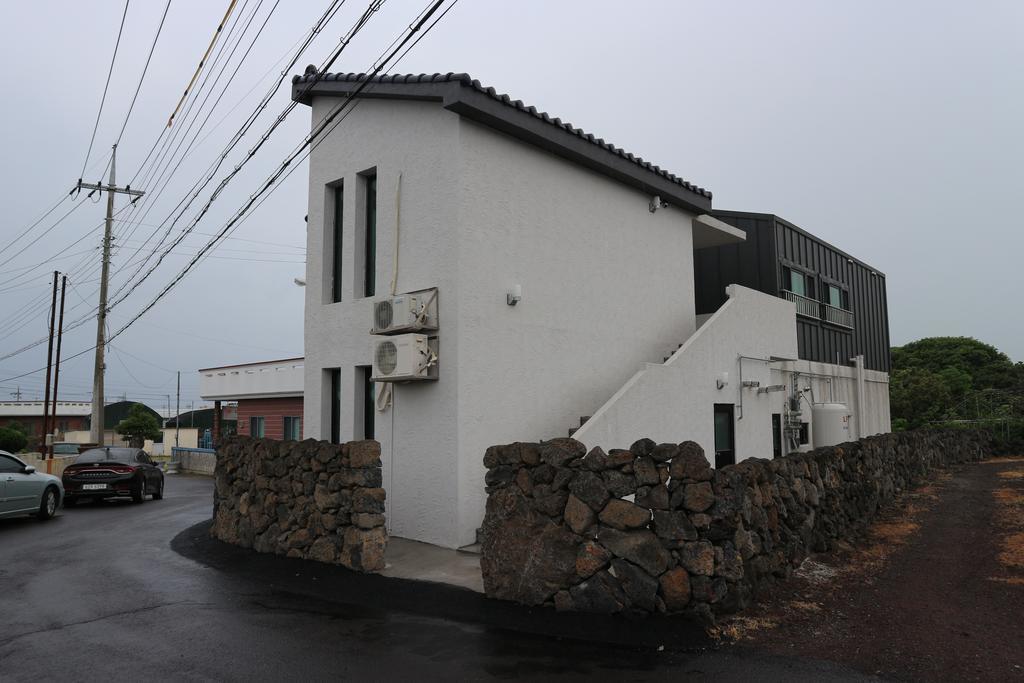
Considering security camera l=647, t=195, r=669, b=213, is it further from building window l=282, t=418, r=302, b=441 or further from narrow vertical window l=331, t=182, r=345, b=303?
building window l=282, t=418, r=302, b=441

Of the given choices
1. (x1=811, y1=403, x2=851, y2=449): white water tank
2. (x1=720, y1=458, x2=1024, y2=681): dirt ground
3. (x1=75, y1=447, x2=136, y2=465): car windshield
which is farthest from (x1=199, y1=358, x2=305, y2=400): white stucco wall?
(x1=720, y1=458, x2=1024, y2=681): dirt ground

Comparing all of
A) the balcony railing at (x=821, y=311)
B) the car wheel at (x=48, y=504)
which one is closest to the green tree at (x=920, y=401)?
the balcony railing at (x=821, y=311)

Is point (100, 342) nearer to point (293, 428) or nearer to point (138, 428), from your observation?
point (293, 428)

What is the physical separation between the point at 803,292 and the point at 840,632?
13.9 m

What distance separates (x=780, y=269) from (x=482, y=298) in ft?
33.7

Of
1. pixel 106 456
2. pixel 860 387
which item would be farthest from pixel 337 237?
pixel 860 387

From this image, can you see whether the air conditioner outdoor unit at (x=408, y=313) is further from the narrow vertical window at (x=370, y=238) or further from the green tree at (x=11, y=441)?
the green tree at (x=11, y=441)

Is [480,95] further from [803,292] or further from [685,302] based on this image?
[803,292]

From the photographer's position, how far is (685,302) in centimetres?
1455

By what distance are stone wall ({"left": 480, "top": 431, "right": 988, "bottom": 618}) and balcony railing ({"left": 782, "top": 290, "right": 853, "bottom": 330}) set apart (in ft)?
35.6

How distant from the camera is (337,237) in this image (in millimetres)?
11828

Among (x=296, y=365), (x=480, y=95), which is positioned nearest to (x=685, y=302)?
(x=480, y=95)

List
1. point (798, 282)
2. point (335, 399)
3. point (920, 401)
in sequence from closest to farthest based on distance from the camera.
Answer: point (335, 399) → point (798, 282) → point (920, 401)

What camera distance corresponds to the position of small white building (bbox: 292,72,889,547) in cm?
934
